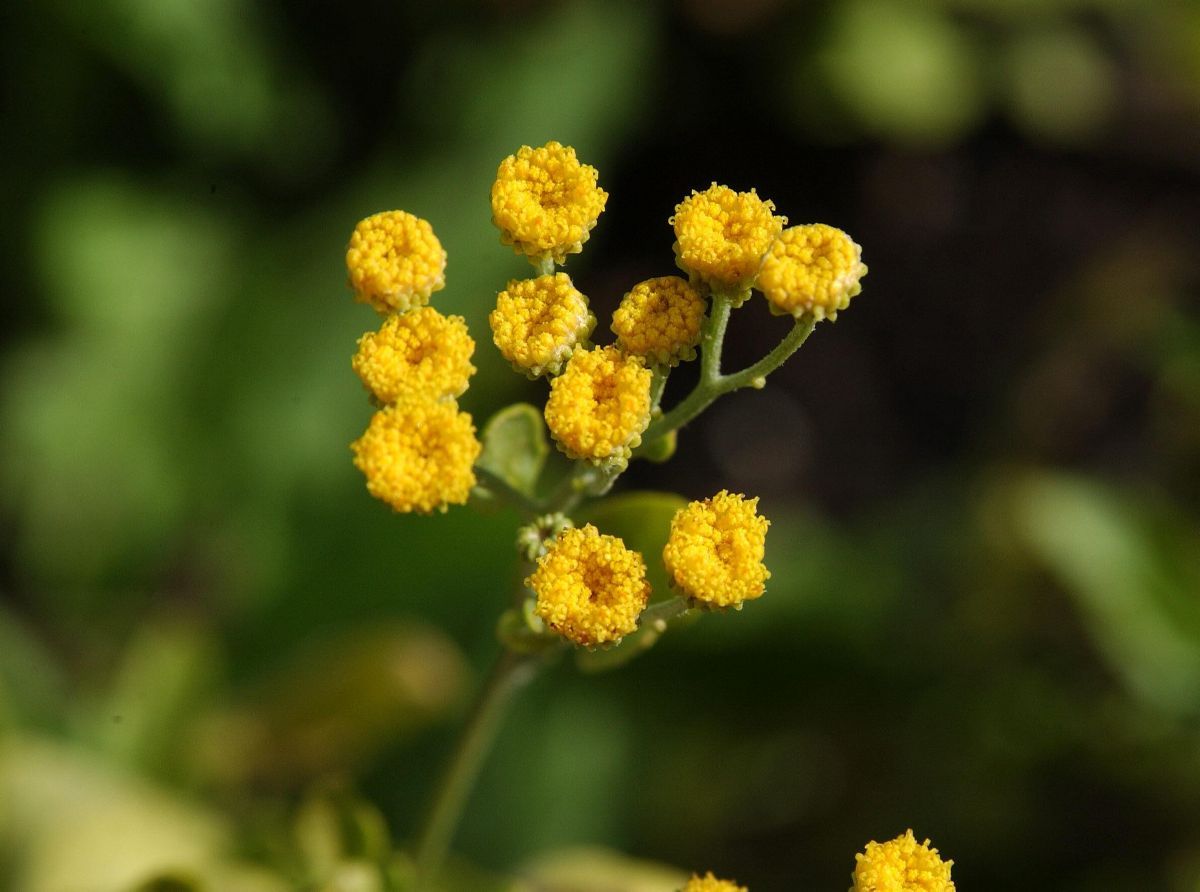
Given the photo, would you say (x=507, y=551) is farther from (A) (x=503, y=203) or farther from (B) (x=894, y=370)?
(B) (x=894, y=370)

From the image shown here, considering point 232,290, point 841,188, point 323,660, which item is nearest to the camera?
point 323,660

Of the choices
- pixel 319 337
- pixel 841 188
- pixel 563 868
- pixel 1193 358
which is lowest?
pixel 563 868

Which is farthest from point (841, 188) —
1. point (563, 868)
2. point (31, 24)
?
point (563, 868)

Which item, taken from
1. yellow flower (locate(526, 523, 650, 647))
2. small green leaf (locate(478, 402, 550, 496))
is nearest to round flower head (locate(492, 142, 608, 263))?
small green leaf (locate(478, 402, 550, 496))

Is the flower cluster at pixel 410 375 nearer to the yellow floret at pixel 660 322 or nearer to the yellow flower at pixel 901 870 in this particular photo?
the yellow floret at pixel 660 322

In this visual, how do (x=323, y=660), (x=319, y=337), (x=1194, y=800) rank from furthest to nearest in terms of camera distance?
(x=319, y=337) → (x=1194, y=800) → (x=323, y=660)

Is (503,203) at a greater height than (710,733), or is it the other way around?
(710,733)

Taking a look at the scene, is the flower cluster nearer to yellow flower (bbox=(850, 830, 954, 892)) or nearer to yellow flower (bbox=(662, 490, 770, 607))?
yellow flower (bbox=(662, 490, 770, 607))
